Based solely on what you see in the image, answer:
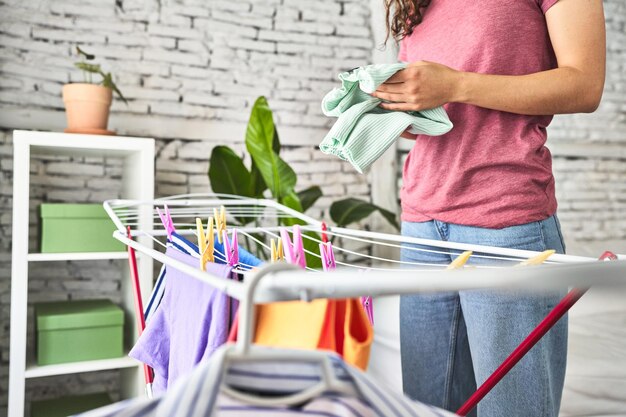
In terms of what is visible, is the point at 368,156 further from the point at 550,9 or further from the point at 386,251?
the point at 386,251

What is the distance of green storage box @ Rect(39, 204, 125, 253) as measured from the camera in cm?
216

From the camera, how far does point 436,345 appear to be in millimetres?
1278

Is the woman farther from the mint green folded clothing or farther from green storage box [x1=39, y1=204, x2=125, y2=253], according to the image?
green storage box [x1=39, y1=204, x2=125, y2=253]

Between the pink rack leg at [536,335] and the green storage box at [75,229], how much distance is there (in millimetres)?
1679

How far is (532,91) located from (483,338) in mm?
442

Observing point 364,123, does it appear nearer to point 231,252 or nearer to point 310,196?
point 231,252

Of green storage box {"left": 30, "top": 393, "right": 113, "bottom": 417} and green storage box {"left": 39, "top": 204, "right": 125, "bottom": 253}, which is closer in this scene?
green storage box {"left": 39, "top": 204, "right": 125, "bottom": 253}

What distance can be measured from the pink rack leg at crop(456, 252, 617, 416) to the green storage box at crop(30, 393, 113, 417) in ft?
5.96

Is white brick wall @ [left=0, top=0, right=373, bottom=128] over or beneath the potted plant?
over

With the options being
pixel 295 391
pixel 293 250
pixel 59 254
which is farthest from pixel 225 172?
pixel 295 391

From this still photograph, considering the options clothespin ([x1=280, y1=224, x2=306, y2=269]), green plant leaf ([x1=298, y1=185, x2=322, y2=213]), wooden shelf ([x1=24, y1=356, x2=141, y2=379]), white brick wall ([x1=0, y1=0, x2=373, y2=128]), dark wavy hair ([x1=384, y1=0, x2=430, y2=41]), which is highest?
white brick wall ([x1=0, y1=0, x2=373, y2=128])

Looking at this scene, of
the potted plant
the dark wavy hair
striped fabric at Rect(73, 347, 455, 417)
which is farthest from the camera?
the potted plant

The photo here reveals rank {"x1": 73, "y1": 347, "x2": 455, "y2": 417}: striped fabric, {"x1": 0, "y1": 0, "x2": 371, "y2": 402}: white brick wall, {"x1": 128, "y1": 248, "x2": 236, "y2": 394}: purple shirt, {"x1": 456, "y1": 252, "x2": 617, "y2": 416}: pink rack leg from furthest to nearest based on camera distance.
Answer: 1. {"x1": 0, "y1": 0, "x2": 371, "y2": 402}: white brick wall
2. {"x1": 128, "y1": 248, "x2": 236, "y2": 394}: purple shirt
3. {"x1": 456, "y1": 252, "x2": 617, "y2": 416}: pink rack leg
4. {"x1": 73, "y1": 347, "x2": 455, "y2": 417}: striped fabric

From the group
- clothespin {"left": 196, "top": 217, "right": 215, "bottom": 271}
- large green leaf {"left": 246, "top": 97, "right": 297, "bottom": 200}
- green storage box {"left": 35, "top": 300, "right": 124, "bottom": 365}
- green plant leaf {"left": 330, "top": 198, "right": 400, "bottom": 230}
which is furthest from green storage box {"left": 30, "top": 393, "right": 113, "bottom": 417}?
clothespin {"left": 196, "top": 217, "right": 215, "bottom": 271}
